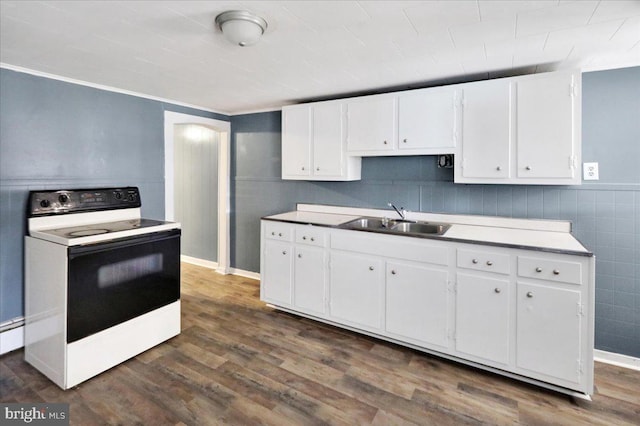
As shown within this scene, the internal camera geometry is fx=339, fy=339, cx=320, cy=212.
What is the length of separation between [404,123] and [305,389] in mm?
2143

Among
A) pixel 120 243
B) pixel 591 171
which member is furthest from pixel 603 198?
pixel 120 243

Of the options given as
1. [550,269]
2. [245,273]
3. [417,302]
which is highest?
[550,269]

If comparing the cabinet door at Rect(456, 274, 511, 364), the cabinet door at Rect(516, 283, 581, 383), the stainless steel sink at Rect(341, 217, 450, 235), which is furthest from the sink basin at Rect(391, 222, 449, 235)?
the cabinet door at Rect(516, 283, 581, 383)

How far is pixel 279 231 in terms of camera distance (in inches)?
126

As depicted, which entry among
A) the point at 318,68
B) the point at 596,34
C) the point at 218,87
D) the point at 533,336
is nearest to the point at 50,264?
the point at 218,87

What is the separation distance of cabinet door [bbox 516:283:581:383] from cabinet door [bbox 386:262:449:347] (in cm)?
47

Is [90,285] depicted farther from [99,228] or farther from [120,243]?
[99,228]

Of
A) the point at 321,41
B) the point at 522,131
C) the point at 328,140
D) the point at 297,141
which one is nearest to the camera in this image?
the point at 321,41

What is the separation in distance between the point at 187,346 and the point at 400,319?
167 centimetres

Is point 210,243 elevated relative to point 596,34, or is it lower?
lower

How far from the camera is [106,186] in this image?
307cm

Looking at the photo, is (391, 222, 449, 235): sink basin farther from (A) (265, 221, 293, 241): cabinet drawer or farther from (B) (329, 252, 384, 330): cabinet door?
(A) (265, 221, 293, 241): cabinet drawer

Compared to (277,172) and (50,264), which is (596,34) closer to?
(277,172)

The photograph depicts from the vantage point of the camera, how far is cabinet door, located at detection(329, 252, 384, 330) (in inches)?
106
